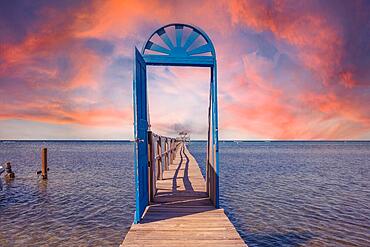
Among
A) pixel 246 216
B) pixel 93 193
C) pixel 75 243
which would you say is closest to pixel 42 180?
pixel 93 193

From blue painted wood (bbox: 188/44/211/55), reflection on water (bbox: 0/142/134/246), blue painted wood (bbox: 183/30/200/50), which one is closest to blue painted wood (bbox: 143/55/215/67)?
blue painted wood (bbox: 188/44/211/55)

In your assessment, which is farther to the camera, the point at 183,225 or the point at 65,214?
the point at 65,214

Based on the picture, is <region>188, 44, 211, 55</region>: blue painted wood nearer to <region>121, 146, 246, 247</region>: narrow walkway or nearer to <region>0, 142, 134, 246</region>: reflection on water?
<region>121, 146, 246, 247</region>: narrow walkway

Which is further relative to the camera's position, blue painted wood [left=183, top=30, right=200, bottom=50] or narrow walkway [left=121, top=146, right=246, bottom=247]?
blue painted wood [left=183, top=30, right=200, bottom=50]

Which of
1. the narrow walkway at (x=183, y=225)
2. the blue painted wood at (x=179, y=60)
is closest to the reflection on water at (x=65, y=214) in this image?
the narrow walkway at (x=183, y=225)

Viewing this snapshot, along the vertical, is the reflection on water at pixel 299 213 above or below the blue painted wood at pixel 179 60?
below

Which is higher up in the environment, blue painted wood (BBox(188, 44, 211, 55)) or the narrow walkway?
blue painted wood (BBox(188, 44, 211, 55))

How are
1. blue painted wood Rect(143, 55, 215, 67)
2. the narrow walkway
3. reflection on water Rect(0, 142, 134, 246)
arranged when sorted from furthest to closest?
reflection on water Rect(0, 142, 134, 246) < blue painted wood Rect(143, 55, 215, 67) < the narrow walkway

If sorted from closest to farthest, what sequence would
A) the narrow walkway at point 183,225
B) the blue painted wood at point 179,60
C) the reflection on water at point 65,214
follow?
the narrow walkway at point 183,225
the blue painted wood at point 179,60
the reflection on water at point 65,214

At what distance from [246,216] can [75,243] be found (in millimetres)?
5794

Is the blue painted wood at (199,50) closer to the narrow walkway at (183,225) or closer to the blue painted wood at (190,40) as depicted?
the blue painted wood at (190,40)

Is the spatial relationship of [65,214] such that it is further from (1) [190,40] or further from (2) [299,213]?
(2) [299,213]

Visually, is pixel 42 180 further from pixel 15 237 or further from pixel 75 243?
pixel 75 243

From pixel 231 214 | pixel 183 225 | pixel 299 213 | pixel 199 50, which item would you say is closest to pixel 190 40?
pixel 199 50
